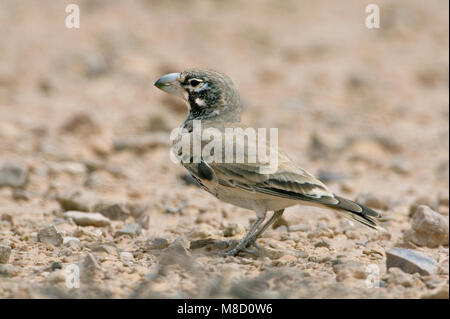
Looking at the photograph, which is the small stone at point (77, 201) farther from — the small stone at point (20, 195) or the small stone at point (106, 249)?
the small stone at point (106, 249)

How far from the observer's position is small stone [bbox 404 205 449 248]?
5512 millimetres

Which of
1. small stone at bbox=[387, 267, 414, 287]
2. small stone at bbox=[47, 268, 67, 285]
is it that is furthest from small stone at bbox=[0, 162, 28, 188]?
small stone at bbox=[387, 267, 414, 287]

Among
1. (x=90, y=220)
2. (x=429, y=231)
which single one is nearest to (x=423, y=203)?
(x=429, y=231)

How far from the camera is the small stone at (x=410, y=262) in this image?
4625 millimetres

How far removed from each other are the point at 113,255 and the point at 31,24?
34.2ft

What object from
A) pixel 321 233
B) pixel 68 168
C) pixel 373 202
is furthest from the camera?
pixel 68 168

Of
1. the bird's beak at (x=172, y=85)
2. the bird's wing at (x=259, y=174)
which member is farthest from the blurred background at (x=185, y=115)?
the bird's beak at (x=172, y=85)

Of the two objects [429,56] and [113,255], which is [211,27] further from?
[113,255]

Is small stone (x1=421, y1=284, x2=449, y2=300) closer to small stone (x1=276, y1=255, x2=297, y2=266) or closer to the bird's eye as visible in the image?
small stone (x1=276, y1=255, x2=297, y2=266)

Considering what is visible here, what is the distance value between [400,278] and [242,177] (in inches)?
51.4

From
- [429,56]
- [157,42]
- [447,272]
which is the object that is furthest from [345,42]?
[447,272]

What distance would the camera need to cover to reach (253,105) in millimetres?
11461

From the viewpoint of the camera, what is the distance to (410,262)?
4.66 m

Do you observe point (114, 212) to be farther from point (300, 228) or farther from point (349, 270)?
point (349, 270)
